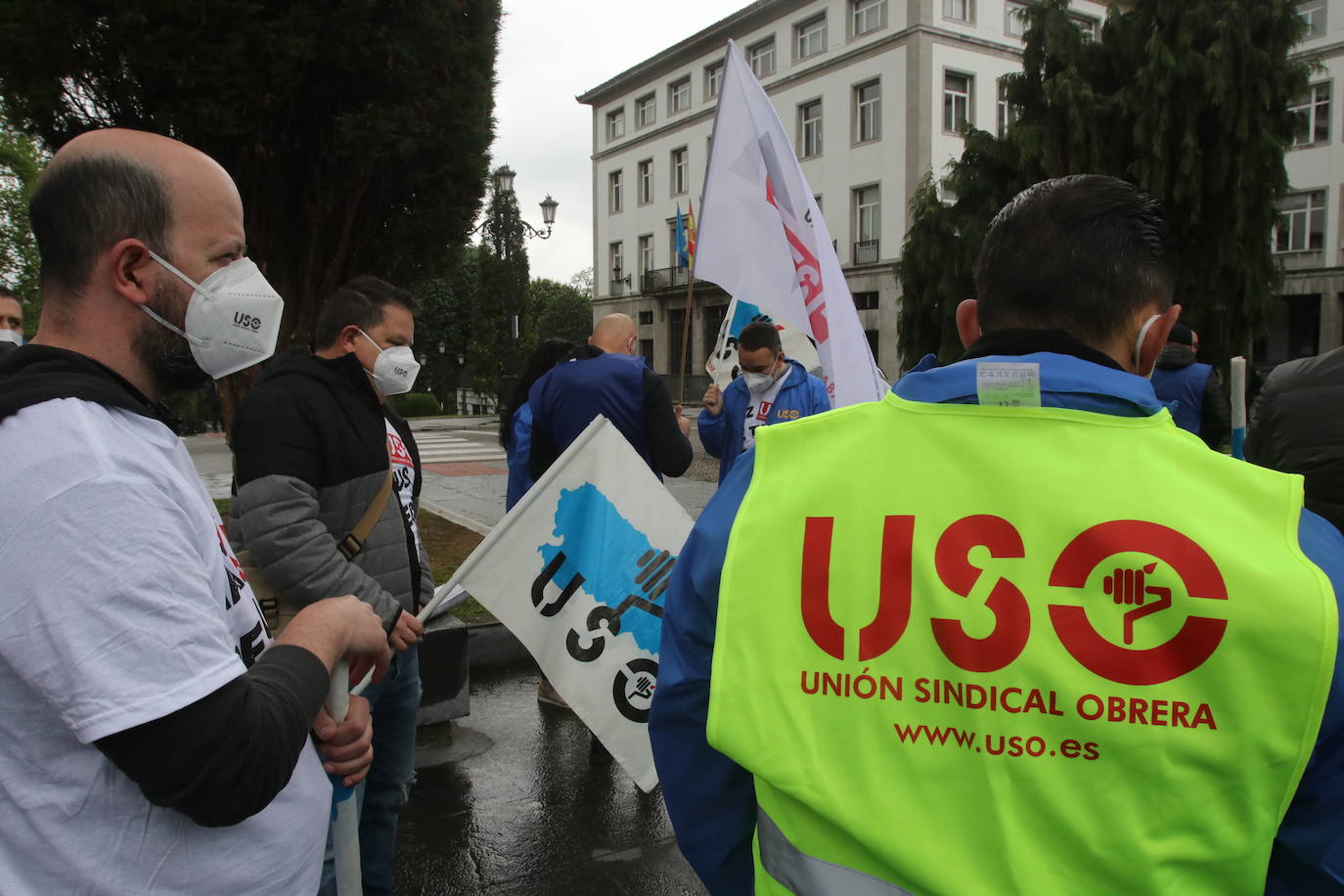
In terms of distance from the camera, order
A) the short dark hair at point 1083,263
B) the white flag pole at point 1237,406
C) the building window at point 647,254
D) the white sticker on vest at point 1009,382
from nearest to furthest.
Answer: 1. the white sticker on vest at point 1009,382
2. the short dark hair at point 1083,263
3. the white flag pole at point 1237,406
4. the building window at point 647,254

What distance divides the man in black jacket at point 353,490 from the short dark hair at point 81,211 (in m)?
1.07

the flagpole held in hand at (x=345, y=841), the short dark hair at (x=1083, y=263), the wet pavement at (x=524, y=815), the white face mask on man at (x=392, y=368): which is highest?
the short dark hair at (x=1083, y=263)

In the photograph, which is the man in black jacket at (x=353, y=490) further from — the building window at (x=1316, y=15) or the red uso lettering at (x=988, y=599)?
the building window at (x=1316, y=15)

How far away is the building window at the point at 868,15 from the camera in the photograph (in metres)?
35.1

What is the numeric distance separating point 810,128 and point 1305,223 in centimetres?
1780

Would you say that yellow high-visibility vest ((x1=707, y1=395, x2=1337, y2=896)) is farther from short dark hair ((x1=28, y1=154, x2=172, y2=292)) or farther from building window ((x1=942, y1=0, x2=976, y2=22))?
building window ((x1=942, y1=0, x2=976, y2=22))

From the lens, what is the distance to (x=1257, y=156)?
63.4ft

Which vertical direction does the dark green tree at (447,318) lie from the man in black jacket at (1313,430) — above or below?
above

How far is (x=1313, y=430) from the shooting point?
217 cm

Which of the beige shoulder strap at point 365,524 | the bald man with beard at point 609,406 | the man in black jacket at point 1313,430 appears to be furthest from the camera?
the bald man with beard at point 609,406

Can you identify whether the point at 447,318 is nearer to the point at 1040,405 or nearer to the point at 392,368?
the point at 392,368

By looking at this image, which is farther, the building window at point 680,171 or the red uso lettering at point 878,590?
the building window at point 680,171

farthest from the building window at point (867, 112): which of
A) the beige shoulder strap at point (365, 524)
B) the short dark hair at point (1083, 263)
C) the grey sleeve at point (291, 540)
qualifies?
the short dark hair at point (1083, 263)

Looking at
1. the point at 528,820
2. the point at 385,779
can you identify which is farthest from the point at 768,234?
the point at 528,820
